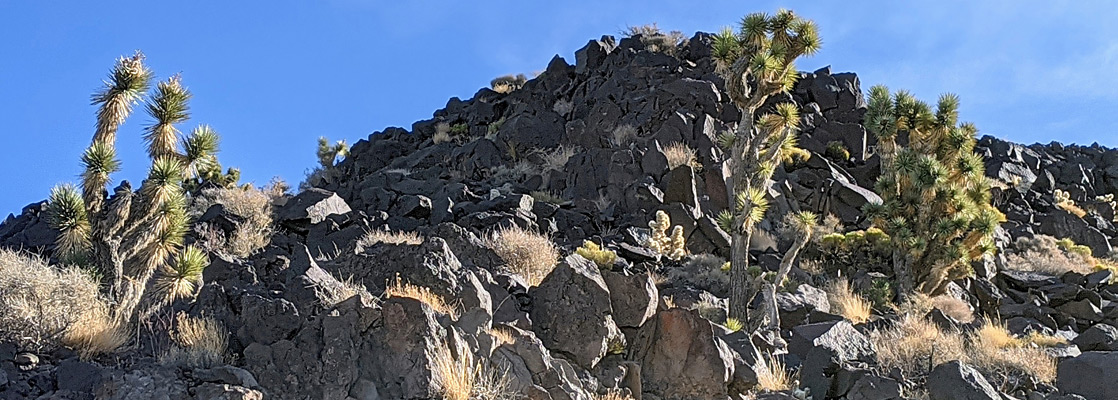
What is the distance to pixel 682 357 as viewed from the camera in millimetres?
9359

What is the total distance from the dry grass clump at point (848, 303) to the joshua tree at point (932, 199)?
1.54 meters

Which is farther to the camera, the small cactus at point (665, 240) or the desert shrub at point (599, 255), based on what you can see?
the small cactus at point (665, 240)

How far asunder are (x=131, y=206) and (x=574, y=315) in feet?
18.1

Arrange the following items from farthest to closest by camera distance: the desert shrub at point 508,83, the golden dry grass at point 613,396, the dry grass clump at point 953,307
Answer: the desert shrub at point 508,83 → the dry grass clump at point 953,307 → the golden dry grass at point 613,396

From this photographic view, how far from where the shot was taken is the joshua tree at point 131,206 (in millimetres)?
10680

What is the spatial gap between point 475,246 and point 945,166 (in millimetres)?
11628

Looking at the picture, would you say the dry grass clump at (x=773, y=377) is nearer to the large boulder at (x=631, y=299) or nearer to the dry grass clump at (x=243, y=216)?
the large boulder at (x=631, y=299)

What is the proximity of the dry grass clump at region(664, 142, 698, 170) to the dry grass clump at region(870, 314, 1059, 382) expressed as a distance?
1182 cm

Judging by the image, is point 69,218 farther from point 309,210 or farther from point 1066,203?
point 1066,203

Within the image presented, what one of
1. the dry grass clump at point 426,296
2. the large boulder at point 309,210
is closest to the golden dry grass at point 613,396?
the dry grass clump at point 426,296

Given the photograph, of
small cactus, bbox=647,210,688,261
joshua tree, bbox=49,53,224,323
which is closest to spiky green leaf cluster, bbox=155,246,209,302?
joshua tree, bbox=49,53,224,323

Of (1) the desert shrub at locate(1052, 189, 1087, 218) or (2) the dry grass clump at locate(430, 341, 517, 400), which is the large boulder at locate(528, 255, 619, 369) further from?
(1) the desert shrub at locate(1052, 189, 1087, 218)

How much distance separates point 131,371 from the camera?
23.5 ft

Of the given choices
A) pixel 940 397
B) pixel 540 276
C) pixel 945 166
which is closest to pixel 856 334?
pixel 940 397
